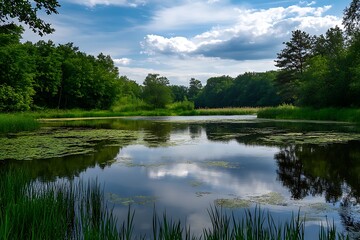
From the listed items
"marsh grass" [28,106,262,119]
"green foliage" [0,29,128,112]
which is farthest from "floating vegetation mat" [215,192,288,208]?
"green foliage" [0,29,128,112]

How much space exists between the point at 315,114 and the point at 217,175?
72.3ft

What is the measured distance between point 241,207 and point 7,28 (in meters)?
13.9

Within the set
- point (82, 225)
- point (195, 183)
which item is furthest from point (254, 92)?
point (82, 225)

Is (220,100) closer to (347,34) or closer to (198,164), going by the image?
(347,34)

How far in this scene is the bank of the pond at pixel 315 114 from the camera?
23172mm

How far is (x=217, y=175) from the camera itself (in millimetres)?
8039

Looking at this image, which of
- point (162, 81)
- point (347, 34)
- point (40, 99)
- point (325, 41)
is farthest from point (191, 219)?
point (162, 81)

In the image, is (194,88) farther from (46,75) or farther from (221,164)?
(221,164)

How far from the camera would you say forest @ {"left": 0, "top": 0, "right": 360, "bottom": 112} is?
81.7 ft

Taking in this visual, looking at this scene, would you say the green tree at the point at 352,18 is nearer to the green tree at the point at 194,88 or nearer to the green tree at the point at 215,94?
the green tree at the point at 215,94

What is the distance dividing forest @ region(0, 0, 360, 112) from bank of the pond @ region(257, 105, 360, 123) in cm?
87

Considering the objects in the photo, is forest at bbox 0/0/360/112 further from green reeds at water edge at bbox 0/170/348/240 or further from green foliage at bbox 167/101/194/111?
green reeds at water edge at bbox 0/170/348/240

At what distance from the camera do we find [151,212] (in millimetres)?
5211

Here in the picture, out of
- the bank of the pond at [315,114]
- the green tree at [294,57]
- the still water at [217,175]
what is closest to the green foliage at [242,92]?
the green tree at [294,57]
